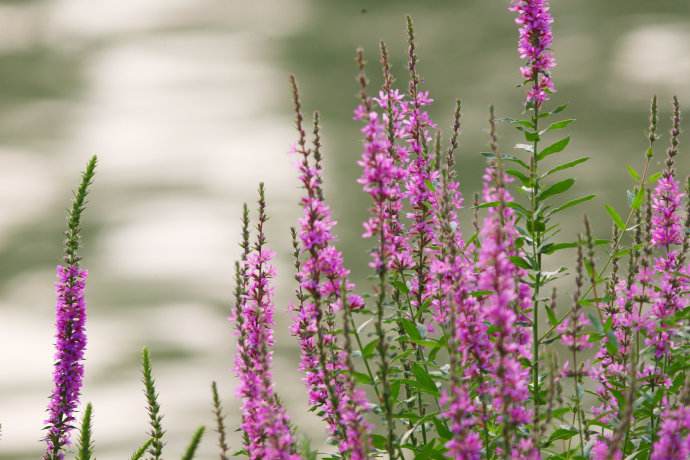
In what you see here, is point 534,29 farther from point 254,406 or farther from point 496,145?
point 254,406

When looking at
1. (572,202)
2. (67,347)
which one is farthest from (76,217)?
(572,202)

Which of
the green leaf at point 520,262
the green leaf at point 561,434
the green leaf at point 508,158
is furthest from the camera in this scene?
the green leaf at point 508,158

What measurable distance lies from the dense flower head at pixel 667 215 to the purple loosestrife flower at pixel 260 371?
6.58ft

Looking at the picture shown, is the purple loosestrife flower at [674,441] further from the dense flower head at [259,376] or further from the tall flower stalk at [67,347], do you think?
the tall flower stalk at [67,347]

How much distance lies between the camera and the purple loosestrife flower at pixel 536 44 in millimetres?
4430

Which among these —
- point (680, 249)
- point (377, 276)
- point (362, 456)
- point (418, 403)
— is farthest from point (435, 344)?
point (680, 249)

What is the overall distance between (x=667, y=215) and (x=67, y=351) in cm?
309

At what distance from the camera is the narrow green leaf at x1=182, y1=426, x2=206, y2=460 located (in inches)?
120

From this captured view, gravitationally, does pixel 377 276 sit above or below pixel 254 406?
above

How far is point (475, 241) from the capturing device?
14.8 feet

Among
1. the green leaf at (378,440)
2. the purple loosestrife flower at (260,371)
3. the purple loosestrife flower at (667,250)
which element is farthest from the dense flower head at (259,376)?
the purple loosestrife flower at (667,250)

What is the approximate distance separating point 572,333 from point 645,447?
3.70 ft

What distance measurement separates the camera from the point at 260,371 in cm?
329

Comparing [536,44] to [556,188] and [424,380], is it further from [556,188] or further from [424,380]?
[424,380]
